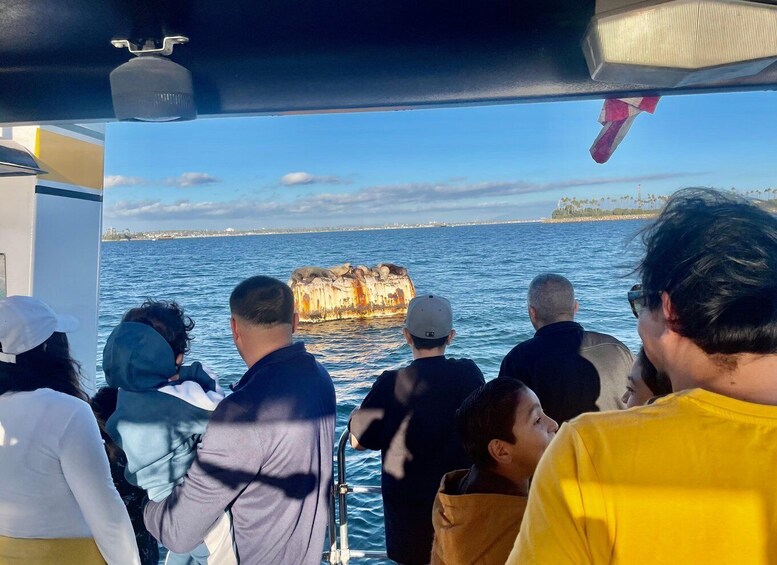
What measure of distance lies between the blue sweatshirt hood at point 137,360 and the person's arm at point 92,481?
20 centimetres

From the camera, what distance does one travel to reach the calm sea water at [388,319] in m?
10.6

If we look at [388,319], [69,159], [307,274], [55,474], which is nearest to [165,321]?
[55,474]

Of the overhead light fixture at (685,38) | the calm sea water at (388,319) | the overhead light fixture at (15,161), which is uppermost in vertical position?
the overhead light fixture at (685,38)

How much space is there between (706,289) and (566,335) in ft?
6.73

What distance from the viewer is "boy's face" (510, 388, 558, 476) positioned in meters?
1.64

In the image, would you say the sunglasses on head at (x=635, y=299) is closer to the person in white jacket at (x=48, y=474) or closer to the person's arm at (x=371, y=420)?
the person's arm at (x=371, y=420)

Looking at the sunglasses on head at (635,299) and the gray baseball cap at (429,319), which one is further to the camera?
the gray baseball cap at (429,319)

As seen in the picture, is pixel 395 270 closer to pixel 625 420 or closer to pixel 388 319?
pixel 388 319

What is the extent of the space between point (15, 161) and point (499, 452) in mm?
3299

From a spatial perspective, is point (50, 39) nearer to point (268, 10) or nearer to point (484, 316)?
point (268, 10)

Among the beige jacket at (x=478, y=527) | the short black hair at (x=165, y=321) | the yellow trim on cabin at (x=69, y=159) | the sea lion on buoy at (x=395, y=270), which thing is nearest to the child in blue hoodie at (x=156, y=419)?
the short black hair at (x=165, y=321)

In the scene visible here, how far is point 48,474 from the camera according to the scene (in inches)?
73.2

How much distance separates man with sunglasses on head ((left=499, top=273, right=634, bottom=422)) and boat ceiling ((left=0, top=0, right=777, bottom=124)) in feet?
4.01

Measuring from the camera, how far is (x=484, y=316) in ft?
122
